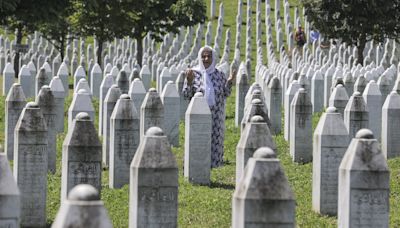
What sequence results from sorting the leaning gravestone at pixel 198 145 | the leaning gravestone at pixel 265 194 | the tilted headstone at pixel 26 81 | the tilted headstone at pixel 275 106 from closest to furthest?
1. the leaning gravestone at pixel 265 194
2. the leaning gravestone at pixel 198 145
3. the tilted headstone at pixel 275 106
4. the tilted headstone at pixel 26 81

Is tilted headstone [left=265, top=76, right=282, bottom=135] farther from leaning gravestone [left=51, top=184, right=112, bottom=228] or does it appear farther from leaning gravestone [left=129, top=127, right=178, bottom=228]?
leaning gravestone [left=51, top=184, right=112, bottom=228]

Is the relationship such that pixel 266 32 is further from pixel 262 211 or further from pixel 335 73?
pixel 262 211

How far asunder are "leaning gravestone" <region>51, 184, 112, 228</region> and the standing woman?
945cm

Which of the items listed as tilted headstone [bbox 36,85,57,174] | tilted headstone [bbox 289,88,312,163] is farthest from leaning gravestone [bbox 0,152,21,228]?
tilted headstone [bbox 289,88,312,163]

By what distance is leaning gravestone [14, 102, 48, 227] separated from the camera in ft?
36.9

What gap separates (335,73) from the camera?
24391 millimetres

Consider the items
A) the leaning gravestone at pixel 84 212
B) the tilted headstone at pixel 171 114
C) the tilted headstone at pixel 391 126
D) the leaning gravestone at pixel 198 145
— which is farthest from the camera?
the tilted headstone at pixel 171 114

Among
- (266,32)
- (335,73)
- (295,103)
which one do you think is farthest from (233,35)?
(295,103)

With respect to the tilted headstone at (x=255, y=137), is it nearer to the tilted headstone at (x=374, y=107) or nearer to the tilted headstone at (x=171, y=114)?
the tilted headstone at (x=374, y=107)

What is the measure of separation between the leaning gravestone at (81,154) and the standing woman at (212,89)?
464 centimetres

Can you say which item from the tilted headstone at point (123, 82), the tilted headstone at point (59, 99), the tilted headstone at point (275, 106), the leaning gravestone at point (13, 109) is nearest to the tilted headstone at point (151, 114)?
the leaning gravestone at point (13, 109)

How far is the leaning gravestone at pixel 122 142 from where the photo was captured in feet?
44.4

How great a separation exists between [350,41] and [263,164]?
3002 cm

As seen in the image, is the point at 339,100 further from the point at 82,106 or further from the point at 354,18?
the point at 354,18
